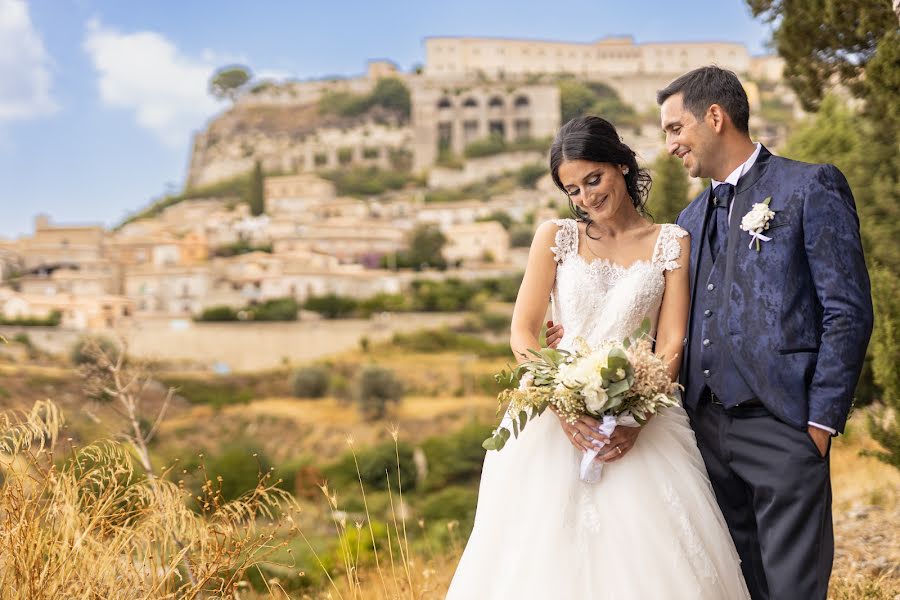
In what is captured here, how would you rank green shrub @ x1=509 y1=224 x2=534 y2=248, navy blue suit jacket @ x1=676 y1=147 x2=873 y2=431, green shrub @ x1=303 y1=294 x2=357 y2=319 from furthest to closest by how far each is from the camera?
green shrub @ x1=509 y1=224 x2=534 y2=248 < green shrub @ x1=303 y1=294 x2=357 y2=319 < navy blue suit jacket @ x1=676 y1=147 x2=873 y2=431

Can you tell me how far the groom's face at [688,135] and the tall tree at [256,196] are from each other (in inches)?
2354

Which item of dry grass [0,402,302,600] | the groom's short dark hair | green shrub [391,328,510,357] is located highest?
the groom's short dark hair

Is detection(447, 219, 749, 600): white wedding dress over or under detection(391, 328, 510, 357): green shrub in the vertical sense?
over

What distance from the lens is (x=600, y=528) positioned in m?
2.03

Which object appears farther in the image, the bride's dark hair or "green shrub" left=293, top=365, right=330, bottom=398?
"green shrub" left=293, top=365, right=330, bottom=398

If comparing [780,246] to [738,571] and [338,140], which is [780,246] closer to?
[738,571]

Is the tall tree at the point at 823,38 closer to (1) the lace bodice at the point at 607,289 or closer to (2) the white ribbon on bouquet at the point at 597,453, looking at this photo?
(1) the lace bodice at the point at 607,289

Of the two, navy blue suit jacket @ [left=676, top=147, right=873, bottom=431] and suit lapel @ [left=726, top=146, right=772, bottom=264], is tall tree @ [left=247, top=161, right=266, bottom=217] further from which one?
navy blue suit jacket @ [left=676, top=147, right=873, bottom=431]

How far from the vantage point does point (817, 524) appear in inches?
82.7

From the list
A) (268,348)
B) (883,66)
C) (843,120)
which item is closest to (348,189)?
(268,348)

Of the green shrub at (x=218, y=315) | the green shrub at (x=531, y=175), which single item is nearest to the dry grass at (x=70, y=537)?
the green shrub at (x=218, y=315)

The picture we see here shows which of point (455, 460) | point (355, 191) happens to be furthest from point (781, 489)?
point (355, 191)

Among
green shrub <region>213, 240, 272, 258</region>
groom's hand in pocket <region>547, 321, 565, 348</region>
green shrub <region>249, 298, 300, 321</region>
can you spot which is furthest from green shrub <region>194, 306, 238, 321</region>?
groom's hand in pocket <region>547, 321, 565, 348</region>

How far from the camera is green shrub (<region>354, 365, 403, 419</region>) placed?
33438 mm
